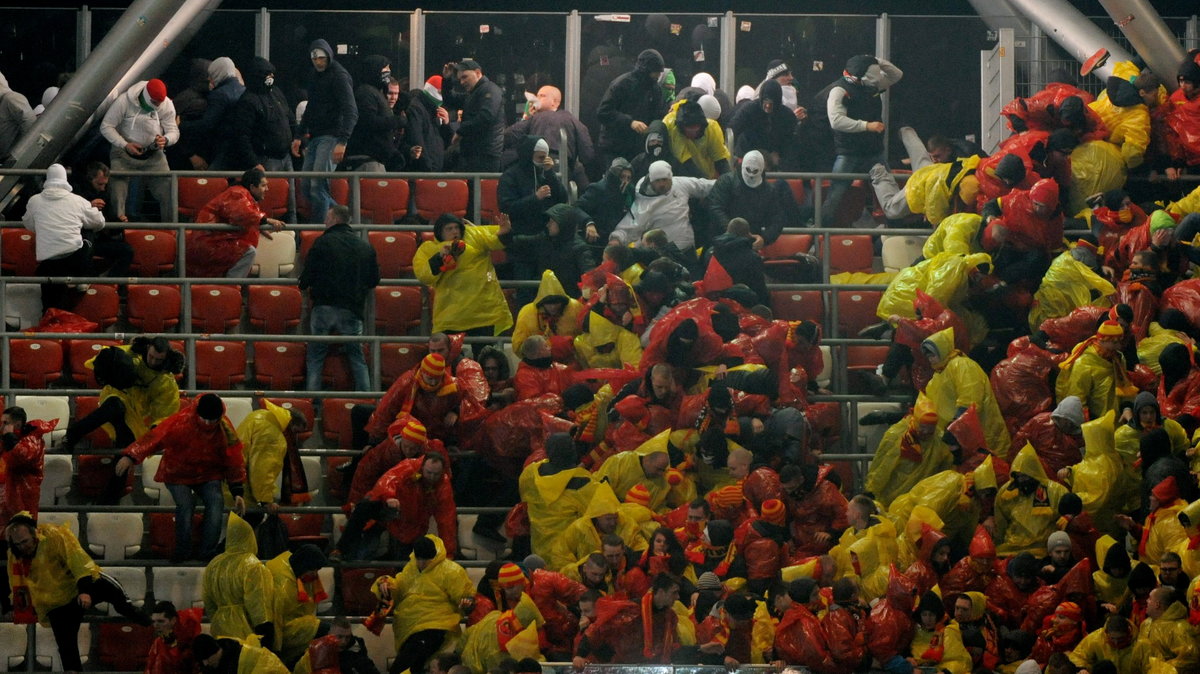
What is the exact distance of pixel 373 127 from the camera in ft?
53.0

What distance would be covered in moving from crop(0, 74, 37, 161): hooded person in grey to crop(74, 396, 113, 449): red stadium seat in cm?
330

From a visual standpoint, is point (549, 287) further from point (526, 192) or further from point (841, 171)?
point (841, 171)

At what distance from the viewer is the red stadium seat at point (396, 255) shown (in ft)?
50.7

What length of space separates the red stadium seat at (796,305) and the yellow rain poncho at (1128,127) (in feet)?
8.40

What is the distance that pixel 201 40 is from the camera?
17.9 m

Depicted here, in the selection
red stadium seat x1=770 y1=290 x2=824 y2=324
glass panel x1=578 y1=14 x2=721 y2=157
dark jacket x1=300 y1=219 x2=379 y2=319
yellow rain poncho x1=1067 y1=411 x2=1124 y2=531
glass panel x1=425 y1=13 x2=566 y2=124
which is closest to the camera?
yellow rain poncho x1=1067 y1=411 x2=1124 y2=531

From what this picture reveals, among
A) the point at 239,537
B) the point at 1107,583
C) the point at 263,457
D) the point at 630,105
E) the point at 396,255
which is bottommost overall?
the point at 1107,583

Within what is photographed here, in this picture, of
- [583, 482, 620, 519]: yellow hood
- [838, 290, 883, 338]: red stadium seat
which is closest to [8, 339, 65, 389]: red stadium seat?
[583, 482, 620, 519]: yellow hood

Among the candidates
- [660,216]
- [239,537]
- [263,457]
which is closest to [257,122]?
[660,216]

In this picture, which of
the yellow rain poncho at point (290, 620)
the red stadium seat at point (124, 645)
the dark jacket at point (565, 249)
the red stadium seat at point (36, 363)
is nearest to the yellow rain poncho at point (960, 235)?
the dark jacket at point (565, 249)

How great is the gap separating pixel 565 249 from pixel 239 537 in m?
3.41

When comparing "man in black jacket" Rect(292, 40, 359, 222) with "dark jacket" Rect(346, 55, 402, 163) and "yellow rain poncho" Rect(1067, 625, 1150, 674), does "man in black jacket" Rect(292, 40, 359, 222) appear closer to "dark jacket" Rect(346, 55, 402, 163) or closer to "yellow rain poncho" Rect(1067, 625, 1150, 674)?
"dark jacket" Rect(346, 55, 402, 163)

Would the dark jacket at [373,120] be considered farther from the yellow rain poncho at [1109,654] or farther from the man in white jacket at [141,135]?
the yellow rain poncho at [1109,654]

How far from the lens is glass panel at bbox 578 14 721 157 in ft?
57.1
